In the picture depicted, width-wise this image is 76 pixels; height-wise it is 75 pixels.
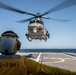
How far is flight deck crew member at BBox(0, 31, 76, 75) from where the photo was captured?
8.70ft

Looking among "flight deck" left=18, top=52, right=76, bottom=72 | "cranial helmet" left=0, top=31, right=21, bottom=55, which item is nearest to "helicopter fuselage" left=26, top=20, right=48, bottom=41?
"flight deck" left=18, top=52, right=76, bottom=72

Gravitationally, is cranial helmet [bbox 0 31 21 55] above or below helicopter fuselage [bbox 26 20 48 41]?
below

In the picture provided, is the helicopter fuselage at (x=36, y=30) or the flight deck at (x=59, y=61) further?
the helicopter fuselage at (x=36, y=30)

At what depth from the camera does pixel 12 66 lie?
2.66 m

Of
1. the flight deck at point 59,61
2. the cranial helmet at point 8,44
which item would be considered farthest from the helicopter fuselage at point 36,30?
the cranial helmet at point 8,44

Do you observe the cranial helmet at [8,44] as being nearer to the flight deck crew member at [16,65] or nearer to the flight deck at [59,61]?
the flight deck crew member at [16,65]

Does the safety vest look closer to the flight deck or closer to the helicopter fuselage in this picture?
the flight deck

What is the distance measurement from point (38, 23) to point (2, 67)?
106ft

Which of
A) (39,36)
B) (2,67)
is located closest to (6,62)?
(2,67)

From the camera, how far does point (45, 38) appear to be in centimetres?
3584

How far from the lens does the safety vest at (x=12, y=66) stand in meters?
2.63

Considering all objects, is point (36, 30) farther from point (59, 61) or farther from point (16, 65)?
point (16, 65)

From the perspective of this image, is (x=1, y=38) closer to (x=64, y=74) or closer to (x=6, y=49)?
(x=6, y=49)

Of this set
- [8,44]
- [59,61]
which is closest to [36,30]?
[59,61]
